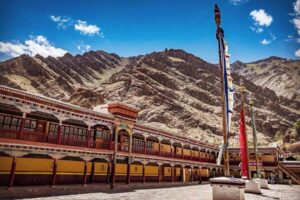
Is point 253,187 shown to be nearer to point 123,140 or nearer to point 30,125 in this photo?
point 123,140

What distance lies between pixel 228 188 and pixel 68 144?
15314 mm

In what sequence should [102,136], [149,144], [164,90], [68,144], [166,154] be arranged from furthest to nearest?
[164,90] < [149,144] < [166,154] < [102,136] < [68,144]

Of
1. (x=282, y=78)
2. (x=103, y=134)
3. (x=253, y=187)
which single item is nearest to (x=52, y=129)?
(x=103, y=134)

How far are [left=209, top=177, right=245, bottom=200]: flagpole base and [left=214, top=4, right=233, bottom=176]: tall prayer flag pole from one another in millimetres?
529

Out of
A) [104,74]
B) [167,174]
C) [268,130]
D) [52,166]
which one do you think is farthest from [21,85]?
[268,130]

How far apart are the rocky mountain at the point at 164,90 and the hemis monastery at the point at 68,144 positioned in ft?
159

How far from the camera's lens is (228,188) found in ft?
33.8

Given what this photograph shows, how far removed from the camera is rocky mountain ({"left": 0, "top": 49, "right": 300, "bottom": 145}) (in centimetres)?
8525

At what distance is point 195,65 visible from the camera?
134125 mm

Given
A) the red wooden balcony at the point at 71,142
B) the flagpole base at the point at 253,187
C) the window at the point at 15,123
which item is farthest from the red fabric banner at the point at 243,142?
the window at the point at 15,123

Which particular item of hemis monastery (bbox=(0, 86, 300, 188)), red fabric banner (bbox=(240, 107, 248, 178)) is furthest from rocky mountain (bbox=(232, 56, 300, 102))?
red fabric banner (bbox=(240, 107, 248, 178))

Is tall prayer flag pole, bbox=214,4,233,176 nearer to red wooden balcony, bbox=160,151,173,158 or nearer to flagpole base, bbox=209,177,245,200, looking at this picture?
flagpole base, bbox=209,177,245,200

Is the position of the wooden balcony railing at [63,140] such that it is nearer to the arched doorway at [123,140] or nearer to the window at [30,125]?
the arched doorway at [123,140]

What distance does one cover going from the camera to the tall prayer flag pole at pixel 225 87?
10938 millimetres
